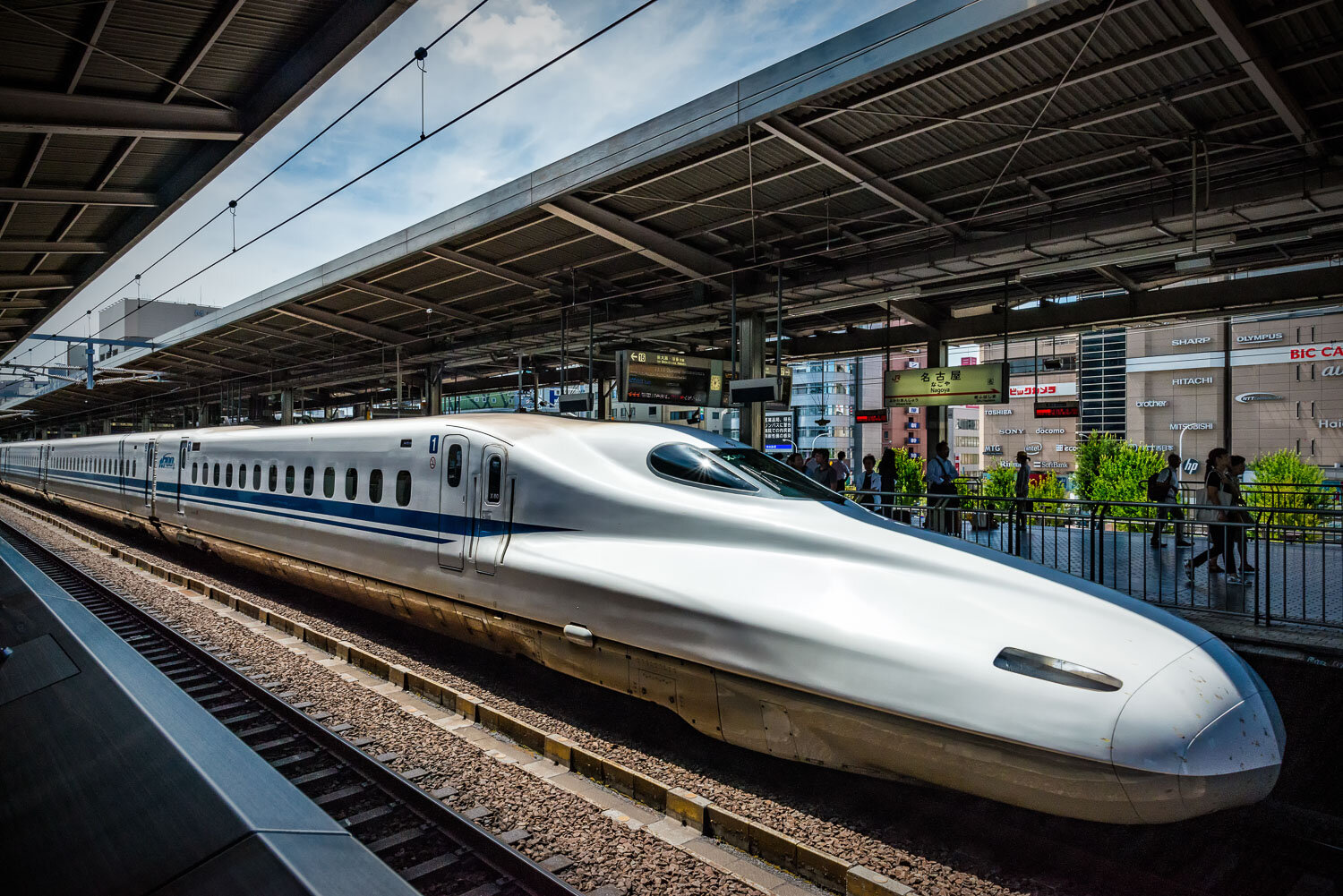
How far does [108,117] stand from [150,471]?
28.3 ft

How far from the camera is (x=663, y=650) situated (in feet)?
16.7

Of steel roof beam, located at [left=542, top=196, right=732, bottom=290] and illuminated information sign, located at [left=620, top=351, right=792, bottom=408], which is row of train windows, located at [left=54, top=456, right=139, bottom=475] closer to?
illuminated information sign, located at [left=620, top=351, right=792, bottom=408]

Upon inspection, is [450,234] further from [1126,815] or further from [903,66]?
[1126,815]

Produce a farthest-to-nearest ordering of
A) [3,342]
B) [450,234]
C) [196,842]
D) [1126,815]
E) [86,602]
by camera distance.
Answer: [3,342] → [450,234] → [86,602] → [1126,815] → [196,842]

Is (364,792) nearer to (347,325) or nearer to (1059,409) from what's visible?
(347,325)

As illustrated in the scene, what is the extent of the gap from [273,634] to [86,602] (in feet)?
13.6

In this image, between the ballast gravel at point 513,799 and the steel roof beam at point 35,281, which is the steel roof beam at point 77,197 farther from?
the ballast gravel at point 513,799

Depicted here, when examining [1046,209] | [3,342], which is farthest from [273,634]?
[3,342]

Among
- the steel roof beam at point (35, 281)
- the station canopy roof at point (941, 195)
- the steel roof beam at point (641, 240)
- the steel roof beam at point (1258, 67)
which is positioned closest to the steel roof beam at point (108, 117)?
the station canopy roof at point (941, 195)

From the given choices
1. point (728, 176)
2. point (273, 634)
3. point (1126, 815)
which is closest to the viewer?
point (1126, 815)

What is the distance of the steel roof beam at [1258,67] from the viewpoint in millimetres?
6094

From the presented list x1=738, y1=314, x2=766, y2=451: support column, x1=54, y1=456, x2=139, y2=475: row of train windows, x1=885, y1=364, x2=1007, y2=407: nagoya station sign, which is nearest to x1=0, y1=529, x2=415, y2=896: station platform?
x1=738, y1=314, x2=766, y2=451: support column

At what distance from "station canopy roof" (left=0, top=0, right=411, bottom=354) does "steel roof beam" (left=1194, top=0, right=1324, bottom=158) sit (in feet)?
21.1

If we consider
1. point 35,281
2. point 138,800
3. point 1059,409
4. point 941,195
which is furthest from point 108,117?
point 1059,409
